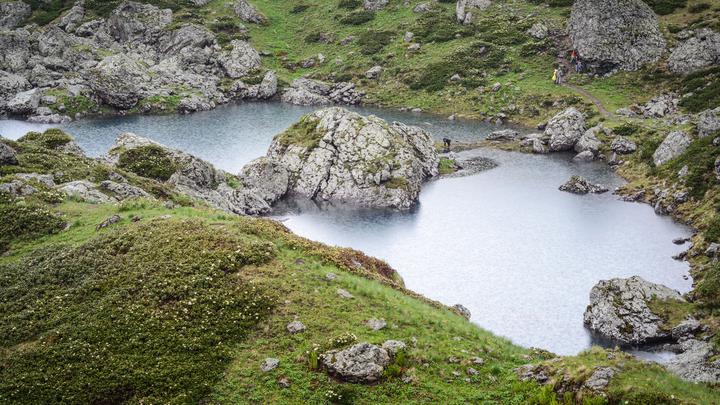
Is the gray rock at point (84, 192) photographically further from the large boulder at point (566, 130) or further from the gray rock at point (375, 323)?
the large boulder at point (566, 130)

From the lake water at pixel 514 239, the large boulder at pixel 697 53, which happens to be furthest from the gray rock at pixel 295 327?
the large boulder at pixel 697 53

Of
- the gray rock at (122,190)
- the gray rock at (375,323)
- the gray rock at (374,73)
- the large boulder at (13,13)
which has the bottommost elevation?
the gray rock at (122,190)

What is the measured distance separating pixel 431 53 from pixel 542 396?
122m

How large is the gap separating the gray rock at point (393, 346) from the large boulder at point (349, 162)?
44.4m

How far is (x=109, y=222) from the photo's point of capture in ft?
123

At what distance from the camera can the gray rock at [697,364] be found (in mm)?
30212

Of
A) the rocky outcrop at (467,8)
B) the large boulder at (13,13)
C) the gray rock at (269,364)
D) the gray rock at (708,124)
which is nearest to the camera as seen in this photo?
the gray rock at (269,364)

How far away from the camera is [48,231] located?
37344mm

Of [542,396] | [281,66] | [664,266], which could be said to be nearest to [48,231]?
[542,396]

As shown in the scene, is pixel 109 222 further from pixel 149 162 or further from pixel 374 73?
pixel 374 73

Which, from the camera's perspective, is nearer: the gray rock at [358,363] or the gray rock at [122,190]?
the gray rock at [358,363]

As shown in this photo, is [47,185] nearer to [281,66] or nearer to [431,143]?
[431,143]

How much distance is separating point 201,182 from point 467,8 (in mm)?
104215

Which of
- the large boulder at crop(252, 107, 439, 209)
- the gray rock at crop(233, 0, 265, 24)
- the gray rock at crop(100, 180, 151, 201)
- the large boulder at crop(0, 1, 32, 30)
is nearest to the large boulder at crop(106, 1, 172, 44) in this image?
the gray rock at crop(233, 0, 265, 24)
